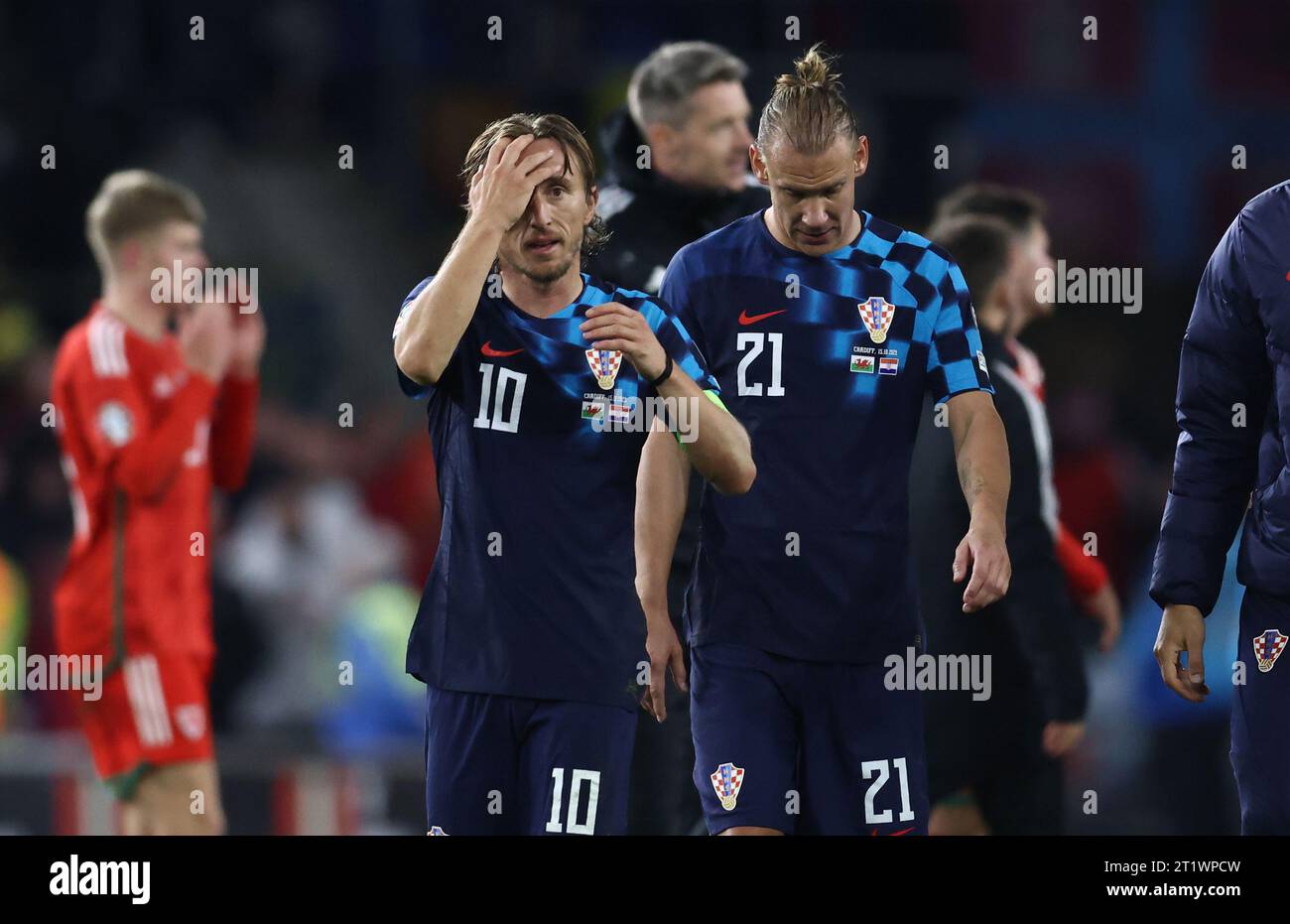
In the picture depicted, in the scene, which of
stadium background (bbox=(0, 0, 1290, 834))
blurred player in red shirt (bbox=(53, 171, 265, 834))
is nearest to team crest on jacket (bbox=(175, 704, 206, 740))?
blurred player in red shirt (bbox=(53, 171, 265, 834))

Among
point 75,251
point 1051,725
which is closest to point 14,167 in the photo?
point 75,251

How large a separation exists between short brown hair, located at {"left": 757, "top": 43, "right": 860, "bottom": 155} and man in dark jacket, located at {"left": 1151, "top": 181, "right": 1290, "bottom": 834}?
2.64 feet

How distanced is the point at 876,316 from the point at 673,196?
4.30 ft

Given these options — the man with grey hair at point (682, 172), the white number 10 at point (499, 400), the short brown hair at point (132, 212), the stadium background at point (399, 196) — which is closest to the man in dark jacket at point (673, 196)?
the man with grey hair at point (682, 172)

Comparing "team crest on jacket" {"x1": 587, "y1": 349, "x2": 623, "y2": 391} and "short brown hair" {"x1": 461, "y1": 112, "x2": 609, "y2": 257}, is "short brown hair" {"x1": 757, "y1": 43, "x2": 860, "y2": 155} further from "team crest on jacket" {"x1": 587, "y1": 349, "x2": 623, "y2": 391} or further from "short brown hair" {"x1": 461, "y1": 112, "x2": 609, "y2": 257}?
"team crest on jacket" {"x1": 587, "y1": 349, "x2": 623, "y2": 391}

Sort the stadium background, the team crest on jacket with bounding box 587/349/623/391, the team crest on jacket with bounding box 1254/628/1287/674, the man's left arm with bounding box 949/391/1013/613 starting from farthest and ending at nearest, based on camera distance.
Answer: the stadium background, the team crest on jacket with bounding box 587/349/623/391, the man's left arm with bounding box 949/391/1013/613, the team crest on jacket with bounding box 1254/628/1287/674

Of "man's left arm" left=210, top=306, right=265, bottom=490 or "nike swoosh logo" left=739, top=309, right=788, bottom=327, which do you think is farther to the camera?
"man's left arm" left=210, top=306, right=265, bottom=490

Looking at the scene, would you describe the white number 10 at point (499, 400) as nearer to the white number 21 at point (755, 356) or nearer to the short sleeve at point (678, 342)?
the short sleeve at point (678, 342)

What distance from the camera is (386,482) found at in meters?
8.51

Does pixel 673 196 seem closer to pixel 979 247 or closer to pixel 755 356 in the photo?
pixel 979 247

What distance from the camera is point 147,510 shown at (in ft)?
18.8

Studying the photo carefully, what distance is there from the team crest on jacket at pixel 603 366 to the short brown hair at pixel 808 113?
21.8 inches

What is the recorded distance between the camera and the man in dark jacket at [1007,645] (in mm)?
5074

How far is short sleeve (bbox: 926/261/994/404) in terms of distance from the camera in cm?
406
